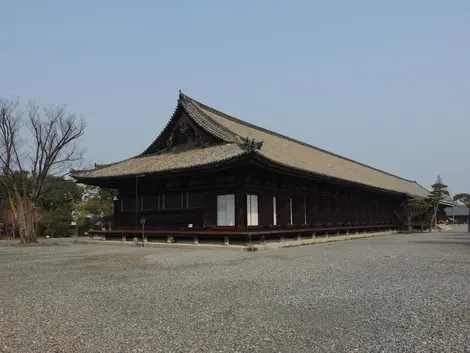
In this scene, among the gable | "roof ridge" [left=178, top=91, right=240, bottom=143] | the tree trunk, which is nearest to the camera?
"roof ridge" [left=178, top=91, right=240, bottom=143]

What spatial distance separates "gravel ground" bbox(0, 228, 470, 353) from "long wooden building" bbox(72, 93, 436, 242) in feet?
28.4

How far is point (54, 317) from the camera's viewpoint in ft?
22.1

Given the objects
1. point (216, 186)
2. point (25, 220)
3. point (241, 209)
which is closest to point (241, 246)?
point (241, 209)

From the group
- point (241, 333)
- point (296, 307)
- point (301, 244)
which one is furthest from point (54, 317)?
point (301, 244)

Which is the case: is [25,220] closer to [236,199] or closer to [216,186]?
[216,186]

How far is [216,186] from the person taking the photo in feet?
72.0

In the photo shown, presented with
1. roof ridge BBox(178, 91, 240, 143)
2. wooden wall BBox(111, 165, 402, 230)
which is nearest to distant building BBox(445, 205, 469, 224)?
wooden wall BBox(111, 165, 402, 230)

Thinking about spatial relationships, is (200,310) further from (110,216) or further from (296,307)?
(110,216)

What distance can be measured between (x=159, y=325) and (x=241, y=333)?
1.32 m

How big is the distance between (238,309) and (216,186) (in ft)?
49.0

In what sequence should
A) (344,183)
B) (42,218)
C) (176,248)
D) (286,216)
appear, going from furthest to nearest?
(42,218), (344,183), (286,216), (176,248)

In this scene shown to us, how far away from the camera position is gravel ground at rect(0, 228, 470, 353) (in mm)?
5379

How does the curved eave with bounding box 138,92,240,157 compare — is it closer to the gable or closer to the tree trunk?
the gable

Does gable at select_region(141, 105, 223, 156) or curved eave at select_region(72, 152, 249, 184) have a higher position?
gable at select_region(141, 105, 223, 156)
